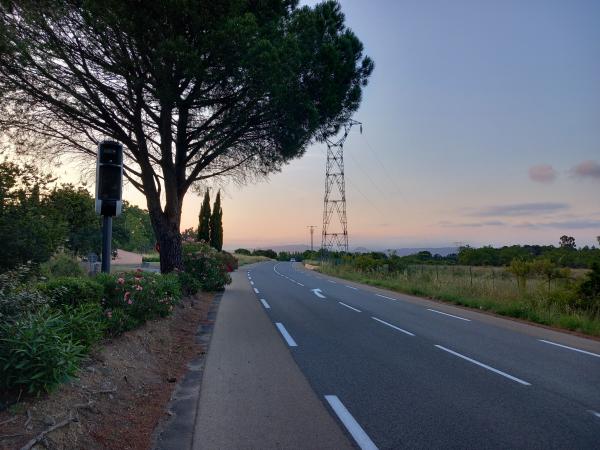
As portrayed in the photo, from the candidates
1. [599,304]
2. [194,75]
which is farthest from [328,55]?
[599,304]

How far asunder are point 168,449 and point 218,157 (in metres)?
14.5

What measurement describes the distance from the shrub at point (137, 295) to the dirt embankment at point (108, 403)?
383mm

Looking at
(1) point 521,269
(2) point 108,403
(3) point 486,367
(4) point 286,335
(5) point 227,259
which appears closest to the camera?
(2) point 108,403

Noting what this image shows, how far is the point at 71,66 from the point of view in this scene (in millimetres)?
13297

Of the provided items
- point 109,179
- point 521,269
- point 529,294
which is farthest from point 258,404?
point 521,269

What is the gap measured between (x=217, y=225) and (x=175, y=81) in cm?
5404

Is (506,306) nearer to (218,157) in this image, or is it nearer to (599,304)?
(599,304)

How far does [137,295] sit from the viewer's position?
9469 mm

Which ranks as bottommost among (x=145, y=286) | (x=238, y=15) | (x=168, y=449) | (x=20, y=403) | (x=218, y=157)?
(x=168, y=449)

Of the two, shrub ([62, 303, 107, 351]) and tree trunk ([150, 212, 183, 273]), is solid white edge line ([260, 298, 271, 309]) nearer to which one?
tree trunk ([150, 212, 183, 273])

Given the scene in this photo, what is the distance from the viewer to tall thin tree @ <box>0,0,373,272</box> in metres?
12.5

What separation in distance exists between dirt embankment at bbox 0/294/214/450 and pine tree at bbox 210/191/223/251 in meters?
55.3

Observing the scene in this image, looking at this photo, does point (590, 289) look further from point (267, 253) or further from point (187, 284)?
point (267, 253)

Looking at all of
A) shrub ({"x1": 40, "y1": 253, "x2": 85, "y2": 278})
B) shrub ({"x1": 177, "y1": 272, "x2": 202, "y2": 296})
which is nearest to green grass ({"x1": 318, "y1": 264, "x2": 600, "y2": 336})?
shrub ({"x1": 177, "y1": 272, "x2": 202, "y2": 296})
